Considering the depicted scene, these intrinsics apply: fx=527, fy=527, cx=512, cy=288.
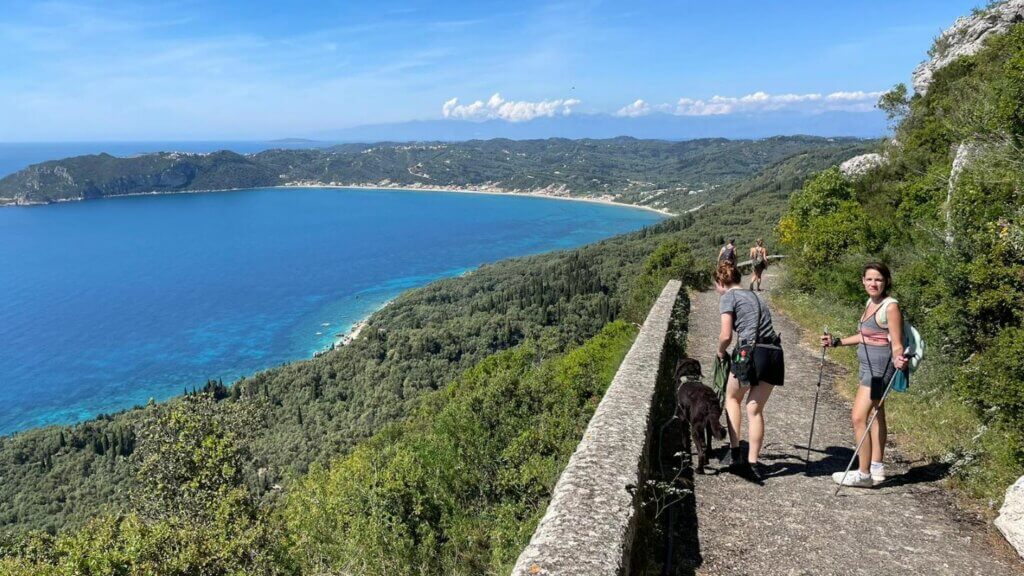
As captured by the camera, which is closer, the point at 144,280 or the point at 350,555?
the point at 350,555

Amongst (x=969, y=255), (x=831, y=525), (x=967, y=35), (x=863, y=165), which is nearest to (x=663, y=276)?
(x=969, y=255)

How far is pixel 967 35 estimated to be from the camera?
3025 centimetres

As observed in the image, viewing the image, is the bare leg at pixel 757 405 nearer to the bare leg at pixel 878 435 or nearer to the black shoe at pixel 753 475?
the black shoe at pixel 753 475

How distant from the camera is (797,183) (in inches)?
5896

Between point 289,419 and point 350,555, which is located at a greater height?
point 350,555

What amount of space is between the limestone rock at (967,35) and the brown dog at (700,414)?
3150 centimetres

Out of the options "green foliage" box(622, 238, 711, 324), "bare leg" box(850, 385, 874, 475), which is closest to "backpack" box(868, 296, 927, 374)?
"bare leg" box(850, 385, 874, 475)

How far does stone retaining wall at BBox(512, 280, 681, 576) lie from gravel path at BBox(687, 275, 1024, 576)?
1076 mm

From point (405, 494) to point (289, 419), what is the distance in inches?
3084

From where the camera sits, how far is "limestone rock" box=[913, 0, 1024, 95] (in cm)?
2694

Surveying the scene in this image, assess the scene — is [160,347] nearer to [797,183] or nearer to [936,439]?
[936,439]

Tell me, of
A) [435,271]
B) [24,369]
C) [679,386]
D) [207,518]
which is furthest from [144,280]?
[679,386]

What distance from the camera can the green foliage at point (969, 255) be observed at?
626 centimetres

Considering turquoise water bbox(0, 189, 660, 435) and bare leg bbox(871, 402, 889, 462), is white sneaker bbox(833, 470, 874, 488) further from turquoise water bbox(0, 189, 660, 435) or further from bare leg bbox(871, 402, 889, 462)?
turquoise water bbox(0, 189, 660, 435)
